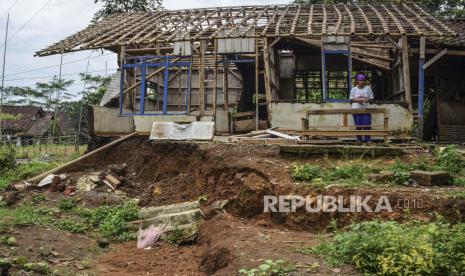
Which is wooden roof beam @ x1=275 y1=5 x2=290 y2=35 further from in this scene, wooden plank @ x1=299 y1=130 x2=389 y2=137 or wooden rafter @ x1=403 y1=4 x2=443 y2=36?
wooden plank @ x1=299 y1=130 x2=389 y2=137

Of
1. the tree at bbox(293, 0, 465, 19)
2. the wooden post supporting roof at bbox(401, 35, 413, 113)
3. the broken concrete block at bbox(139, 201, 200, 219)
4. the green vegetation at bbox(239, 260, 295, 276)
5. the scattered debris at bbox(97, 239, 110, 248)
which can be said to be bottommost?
the scattered debris at bbox(97, 239, 110, 248)

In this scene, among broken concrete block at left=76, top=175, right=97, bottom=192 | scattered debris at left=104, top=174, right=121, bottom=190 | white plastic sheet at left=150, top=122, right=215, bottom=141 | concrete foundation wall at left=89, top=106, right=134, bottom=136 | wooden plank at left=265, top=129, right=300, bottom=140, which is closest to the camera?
wooden plank at left=265, top=129, right=300, bottom=140

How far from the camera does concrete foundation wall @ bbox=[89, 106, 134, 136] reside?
14031mm

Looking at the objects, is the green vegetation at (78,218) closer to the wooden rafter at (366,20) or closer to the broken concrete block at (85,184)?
the broken concrete block at (85,184)

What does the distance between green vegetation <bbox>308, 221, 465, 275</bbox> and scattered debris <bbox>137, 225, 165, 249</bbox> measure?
377 cm

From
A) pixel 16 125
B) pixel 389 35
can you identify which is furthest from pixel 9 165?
pixel 16 125

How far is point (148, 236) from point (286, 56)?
10.6 m

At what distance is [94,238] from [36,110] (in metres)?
41.5

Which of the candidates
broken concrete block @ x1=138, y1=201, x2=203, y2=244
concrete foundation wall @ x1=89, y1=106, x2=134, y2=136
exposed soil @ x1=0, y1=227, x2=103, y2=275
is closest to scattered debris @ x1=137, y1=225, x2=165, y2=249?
broken concrete block @ x1=138, y1=201, x2=203, y2=244

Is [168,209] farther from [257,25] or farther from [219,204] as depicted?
[257,25]

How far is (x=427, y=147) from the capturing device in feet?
32.8

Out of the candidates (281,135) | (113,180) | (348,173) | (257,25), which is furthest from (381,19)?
(113,180)

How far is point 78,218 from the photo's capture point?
9.63m

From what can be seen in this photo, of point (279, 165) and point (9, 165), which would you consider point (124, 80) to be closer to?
point (9, 165)
